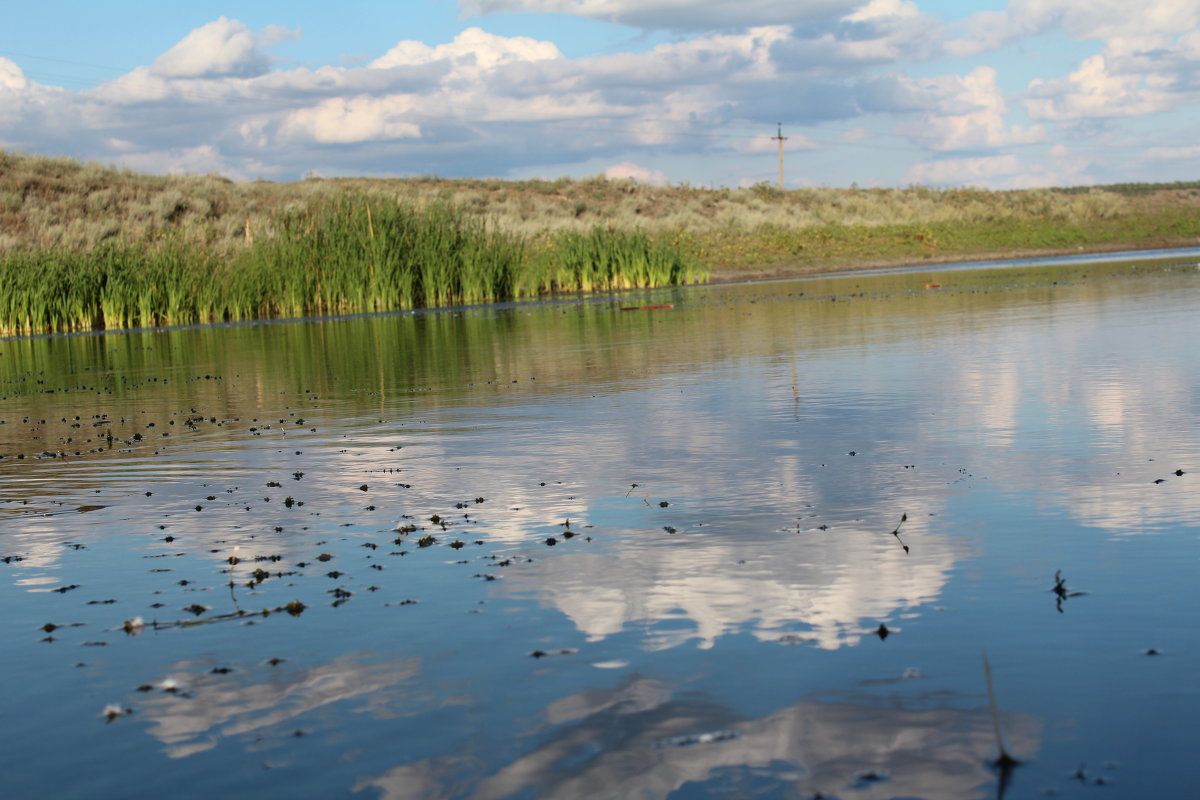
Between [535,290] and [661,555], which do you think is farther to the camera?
[535,290]

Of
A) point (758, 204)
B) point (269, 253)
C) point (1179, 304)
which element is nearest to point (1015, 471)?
point (1179, 304)

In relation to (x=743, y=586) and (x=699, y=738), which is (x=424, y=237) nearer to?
(x=743, y=586)

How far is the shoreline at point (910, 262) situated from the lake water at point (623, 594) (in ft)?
135

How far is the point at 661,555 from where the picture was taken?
6457 millimetres

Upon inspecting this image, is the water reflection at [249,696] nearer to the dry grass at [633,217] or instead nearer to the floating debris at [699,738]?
the floating debris at [699,738]

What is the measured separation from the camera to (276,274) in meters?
34.5

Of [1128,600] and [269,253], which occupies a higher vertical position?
[269,253]

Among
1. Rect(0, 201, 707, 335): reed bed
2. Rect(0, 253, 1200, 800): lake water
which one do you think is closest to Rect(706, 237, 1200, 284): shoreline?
Rect(0, 201, 707, 335): reed bed

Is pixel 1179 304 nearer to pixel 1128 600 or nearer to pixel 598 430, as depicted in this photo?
pixel 598 430

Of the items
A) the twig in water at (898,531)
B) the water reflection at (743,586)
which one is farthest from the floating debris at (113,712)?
the twig in water at (898,531)

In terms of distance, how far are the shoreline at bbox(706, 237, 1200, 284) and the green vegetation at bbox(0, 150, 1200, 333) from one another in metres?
0.24

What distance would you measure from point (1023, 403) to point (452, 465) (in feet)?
16.4

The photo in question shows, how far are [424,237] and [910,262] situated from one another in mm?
30791

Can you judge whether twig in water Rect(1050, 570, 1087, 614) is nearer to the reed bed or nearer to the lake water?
the lake water
